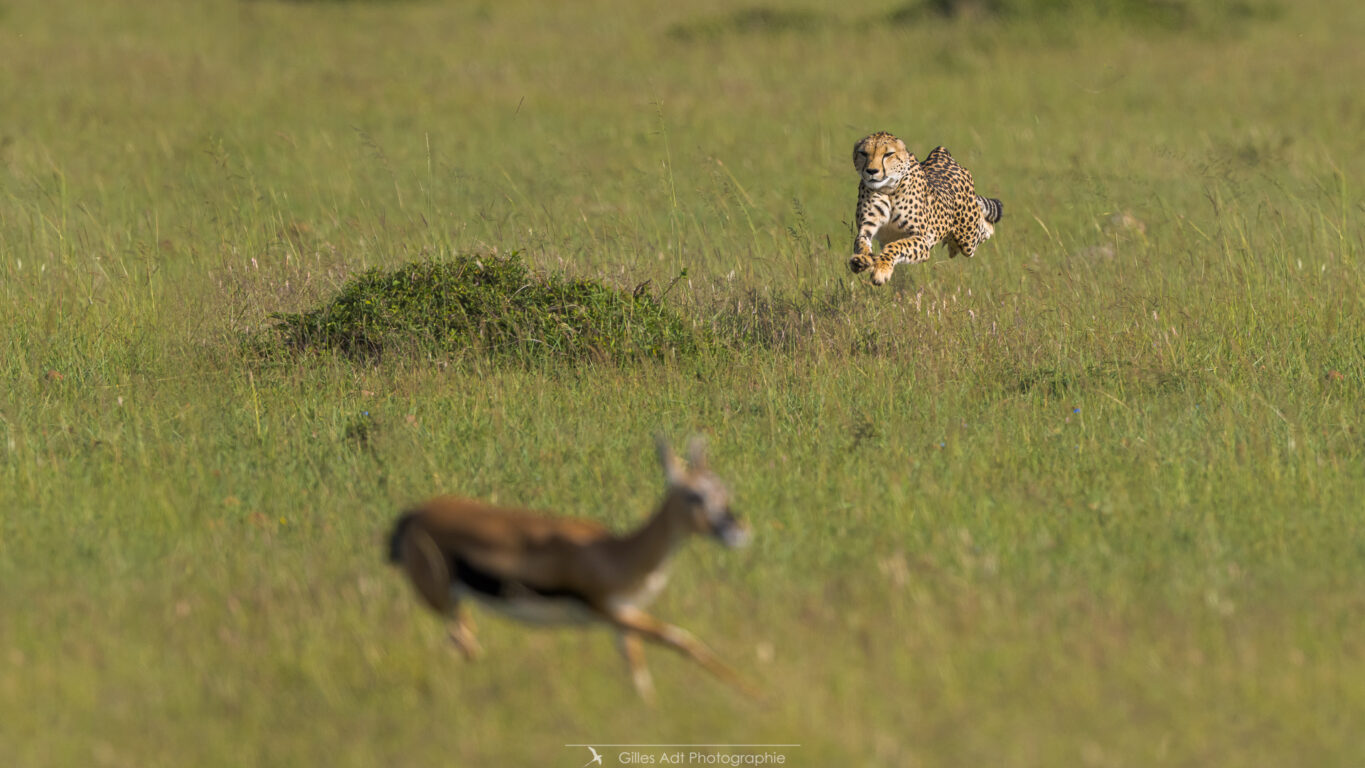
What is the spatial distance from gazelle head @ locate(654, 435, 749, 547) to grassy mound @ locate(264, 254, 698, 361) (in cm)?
446

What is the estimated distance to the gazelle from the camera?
3506 millimetres

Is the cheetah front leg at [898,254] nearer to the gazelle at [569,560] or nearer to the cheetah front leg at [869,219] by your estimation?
the cheetah front leg at [869,219]

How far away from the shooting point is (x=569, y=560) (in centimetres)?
360

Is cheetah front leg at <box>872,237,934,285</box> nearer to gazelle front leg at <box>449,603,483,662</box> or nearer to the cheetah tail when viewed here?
the cheetah tail

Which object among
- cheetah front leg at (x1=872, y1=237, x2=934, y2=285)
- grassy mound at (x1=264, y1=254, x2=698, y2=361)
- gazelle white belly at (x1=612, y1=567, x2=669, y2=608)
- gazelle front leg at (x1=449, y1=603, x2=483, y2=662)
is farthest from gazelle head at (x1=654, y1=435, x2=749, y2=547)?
grassy mound at (x1=264, y1=254, x2=698, y2=361)

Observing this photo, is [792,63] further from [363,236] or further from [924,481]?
[924,481]

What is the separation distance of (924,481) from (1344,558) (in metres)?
1.53

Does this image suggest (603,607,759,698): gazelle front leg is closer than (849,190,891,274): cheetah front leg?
Yes

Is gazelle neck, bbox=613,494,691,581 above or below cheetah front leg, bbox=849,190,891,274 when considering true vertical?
above

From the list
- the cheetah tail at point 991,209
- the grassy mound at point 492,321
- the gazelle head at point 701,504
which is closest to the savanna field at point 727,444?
the grassy mound at point 492,321

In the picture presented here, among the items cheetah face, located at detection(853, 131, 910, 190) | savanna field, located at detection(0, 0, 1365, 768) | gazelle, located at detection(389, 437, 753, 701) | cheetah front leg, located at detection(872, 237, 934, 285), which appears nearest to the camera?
gazelle, located at detection(389, 437, 753, 701)

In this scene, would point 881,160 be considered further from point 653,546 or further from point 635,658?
point 653,546

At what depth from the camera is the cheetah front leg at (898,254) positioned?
304 inches

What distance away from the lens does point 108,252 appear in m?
10.1
